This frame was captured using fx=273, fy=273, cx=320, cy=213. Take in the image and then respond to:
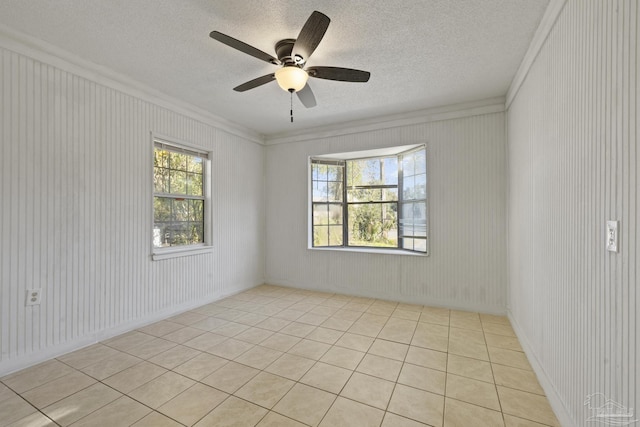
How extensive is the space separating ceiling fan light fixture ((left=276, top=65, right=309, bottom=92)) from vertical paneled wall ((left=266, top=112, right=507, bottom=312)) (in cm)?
217

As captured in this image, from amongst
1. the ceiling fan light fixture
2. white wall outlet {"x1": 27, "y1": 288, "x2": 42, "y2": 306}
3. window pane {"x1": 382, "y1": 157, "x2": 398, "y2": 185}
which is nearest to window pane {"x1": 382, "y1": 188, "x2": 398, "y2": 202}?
window pane {"x1": 382, "y1": 157, "x2": 398, "y2": 185}

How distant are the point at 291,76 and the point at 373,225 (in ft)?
9.73

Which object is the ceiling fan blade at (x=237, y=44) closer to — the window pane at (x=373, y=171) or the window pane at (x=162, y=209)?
the window pane at (x=162, y=209)

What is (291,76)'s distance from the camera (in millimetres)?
2133

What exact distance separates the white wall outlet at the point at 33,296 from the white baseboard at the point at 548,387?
3.91m

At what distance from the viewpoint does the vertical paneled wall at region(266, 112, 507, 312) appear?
3406 millimetres

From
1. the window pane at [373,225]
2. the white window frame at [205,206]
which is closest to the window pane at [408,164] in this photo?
the window pane at [373,225]

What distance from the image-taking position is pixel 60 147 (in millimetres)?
2461

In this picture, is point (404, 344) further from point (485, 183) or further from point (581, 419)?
point (485, 183)

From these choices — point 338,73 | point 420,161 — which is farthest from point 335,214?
point 338,73

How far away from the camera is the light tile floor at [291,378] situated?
1.72 metres

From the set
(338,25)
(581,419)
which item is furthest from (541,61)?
(581,419)

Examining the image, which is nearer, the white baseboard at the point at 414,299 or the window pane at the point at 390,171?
the white baseboard at the point at 414,299

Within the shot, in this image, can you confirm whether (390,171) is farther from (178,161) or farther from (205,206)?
(178,161)
